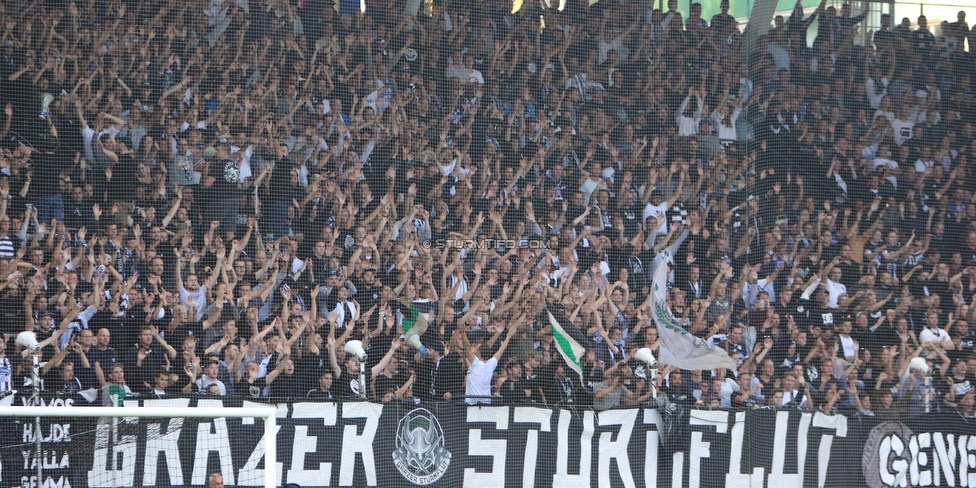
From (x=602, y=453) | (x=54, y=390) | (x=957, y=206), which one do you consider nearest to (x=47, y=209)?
(x=54, y=390)

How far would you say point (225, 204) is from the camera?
1058cm

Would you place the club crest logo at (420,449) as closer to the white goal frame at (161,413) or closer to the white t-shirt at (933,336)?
the white goal frame at (161,413)

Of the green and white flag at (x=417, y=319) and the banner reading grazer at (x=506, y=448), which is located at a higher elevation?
the green and white flag at (x=417, y=319)

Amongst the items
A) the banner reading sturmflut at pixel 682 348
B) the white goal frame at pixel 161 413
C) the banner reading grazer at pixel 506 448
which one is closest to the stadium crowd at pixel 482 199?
the banner reading sturmflut at pixel 682 348

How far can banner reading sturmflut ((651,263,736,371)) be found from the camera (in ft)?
33.3

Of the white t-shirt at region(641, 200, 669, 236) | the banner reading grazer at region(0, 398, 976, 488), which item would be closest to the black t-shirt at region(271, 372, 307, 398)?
the banner reading grazer at region(0, 398, 976, 488)

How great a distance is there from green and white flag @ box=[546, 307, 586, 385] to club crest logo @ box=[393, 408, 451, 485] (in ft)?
5.38

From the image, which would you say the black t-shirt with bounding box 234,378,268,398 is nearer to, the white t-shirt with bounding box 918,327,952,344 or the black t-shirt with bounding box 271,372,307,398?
the black t-shirt with bounding box 271,372,307,398

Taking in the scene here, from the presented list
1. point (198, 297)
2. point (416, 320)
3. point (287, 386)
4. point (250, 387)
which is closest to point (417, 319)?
point (416, 320)

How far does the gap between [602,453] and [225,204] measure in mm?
4262

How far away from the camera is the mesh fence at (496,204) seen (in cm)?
962

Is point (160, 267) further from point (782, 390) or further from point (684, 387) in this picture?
point (782, 390)

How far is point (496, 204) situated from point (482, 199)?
15 centimetres

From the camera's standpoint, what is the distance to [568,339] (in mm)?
10148
